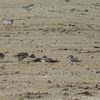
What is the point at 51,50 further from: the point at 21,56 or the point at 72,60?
the point at 72,60

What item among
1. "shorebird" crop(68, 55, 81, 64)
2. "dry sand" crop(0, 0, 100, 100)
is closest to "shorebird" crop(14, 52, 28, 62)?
"dry sand" crop(0, 0, 100, 100)

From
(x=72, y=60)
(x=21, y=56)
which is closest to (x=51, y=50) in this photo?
(x=21, y=56)

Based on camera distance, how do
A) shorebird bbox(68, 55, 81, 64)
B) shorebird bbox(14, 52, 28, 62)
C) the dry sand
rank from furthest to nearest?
shorebird bbox(14, 52, 28, 62)
shorebird bbox(68, 55, 81, 64)
the dry sand

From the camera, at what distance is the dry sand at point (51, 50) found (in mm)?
12773

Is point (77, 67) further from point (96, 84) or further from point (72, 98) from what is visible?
point (72, 98)

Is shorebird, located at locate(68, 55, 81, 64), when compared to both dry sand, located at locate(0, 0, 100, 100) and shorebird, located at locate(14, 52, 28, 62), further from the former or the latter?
shorebird, located at locate(14, 52, 28, 62)

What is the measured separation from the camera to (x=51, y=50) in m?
17.9

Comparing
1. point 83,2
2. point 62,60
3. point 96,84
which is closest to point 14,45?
point 62,60

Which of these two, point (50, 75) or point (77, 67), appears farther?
point (77, 67)

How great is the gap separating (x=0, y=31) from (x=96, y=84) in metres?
9.03

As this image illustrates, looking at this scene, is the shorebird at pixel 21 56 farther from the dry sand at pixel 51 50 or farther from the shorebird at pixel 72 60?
the shorebird at pixel 72 60

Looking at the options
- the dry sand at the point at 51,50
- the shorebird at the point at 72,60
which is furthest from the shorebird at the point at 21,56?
the shorebird at the point at 72,60

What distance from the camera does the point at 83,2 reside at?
33438mm

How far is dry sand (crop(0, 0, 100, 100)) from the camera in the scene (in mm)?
12773
